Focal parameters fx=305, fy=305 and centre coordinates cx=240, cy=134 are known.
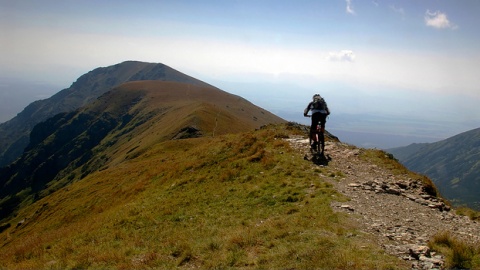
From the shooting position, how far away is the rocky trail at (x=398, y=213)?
915 cm

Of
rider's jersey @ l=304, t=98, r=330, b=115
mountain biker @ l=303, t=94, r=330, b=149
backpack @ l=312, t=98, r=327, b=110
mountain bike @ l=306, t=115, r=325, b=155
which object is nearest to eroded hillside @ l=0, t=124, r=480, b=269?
mountain bike @ l=306, t=115, r=325, b=155

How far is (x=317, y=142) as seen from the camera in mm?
22109

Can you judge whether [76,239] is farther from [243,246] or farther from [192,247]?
[243,246]

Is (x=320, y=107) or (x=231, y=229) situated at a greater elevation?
(x=320, y=107)

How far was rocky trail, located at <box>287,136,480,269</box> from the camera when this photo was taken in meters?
9.15

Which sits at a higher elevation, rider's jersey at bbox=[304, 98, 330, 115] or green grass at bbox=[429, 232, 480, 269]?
rider's jersey at bbox=[304, 98, 330, 115]

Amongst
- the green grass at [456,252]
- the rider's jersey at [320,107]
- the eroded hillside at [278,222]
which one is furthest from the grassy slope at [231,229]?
the rider's jersey at [320,107]

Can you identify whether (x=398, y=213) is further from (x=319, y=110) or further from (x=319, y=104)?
(x=319, y=104)

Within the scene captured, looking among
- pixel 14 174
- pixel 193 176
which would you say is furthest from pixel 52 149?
pixel 193 176

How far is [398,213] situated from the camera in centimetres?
1243

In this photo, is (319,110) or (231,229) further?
(319,110)

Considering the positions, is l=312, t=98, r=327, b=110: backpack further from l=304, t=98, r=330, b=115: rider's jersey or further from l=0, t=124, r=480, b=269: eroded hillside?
l=0, t=124, r=480, b=269: eroded hillside

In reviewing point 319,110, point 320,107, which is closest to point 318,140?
point 319,110

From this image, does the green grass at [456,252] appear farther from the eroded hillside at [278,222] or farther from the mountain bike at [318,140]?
the mountain bike at [318,140]
